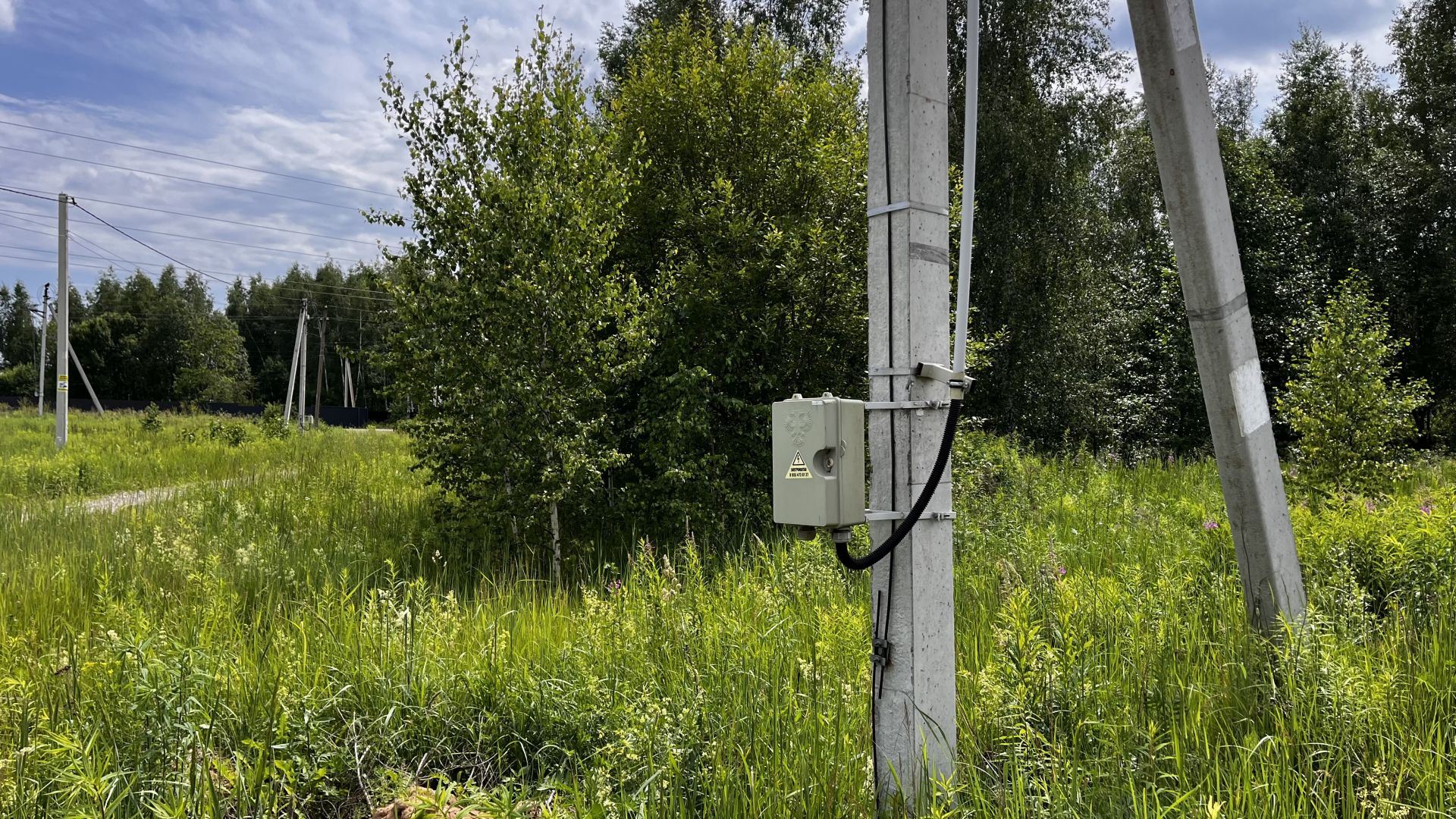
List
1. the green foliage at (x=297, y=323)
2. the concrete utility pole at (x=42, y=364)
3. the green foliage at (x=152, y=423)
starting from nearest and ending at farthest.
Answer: the green foliage at (x=152, y=423) → the concrete utility pole at (x=42, y=364) → the green foliage at (x=297, y=323)

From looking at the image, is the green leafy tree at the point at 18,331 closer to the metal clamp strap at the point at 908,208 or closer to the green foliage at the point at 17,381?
the green foliage at the point at 17,381

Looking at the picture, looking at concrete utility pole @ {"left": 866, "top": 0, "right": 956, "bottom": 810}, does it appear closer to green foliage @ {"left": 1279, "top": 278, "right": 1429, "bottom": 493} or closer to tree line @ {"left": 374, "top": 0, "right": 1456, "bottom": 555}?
tree line @ {"left": 374, "top": 0, "right": 1456, "bottom": 555}

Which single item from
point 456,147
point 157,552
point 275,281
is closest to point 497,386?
point 456,147

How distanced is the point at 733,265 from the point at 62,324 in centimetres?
1731

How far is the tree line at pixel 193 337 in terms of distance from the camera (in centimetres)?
5362

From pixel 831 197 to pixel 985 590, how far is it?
17.6ft

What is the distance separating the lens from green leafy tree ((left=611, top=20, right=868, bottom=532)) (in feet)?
25.4

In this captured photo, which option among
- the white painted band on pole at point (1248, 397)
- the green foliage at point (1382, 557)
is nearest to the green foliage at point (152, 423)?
the white painted band on pole at point (1248, 397)

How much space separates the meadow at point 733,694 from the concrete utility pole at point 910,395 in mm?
185

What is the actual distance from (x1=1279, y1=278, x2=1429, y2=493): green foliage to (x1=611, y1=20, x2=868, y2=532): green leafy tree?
3.90 meters

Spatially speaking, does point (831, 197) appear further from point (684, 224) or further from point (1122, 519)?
point (1122, 519)

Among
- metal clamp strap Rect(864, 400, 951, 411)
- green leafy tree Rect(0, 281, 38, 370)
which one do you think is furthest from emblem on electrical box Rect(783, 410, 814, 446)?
green leafy tree Rect(0, 281, 38, 370)

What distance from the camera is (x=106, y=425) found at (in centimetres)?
2284

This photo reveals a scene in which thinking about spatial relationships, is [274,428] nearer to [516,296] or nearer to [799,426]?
[516,296]
